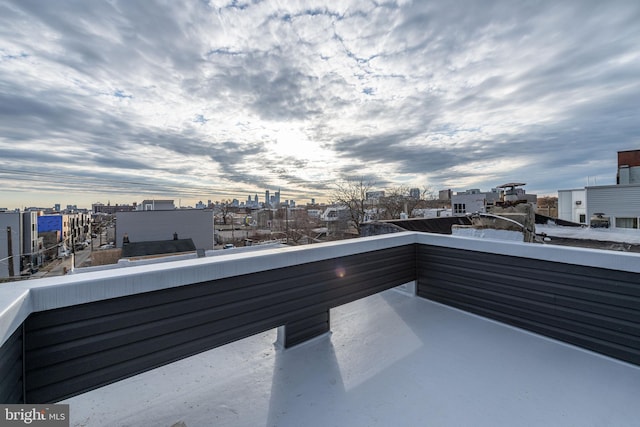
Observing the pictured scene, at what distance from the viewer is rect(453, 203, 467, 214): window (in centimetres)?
2179

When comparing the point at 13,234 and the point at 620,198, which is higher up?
the point at 620,198

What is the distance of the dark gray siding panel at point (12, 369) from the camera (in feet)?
2.97

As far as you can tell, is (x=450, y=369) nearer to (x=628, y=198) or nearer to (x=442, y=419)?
(x=442, y=419)

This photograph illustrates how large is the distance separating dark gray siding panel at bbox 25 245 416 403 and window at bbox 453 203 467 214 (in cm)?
2295

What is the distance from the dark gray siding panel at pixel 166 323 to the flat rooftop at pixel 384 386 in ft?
1.12

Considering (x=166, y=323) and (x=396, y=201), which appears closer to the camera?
(x=166, y=323)

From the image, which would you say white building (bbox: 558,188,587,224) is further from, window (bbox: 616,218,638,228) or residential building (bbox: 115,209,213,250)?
residential building (bbox: 115,209,213,250)

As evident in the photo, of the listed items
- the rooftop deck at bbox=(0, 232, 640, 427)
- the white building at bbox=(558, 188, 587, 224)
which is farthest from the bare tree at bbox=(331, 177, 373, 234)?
the rooftop deck at bbox=(0, 232, 640, 427)

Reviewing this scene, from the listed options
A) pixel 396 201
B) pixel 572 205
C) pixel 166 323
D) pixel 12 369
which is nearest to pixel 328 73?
pixel 166 323

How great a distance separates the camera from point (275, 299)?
1962 mm

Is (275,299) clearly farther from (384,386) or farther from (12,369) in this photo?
(12,369)

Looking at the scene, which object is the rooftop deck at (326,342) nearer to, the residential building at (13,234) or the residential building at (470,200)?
the residential building at (470,200)

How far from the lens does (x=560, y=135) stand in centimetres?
830

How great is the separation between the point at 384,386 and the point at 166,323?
1.50 m
